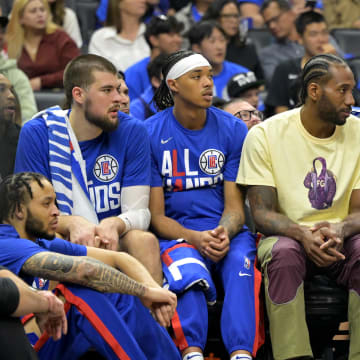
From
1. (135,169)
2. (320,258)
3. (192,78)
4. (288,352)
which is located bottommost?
(288,352)

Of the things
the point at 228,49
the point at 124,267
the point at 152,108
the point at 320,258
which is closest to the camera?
the point at 124,267

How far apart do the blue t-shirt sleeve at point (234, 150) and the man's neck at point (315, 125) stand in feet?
1.25

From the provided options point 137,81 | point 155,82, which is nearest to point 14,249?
point 155,82

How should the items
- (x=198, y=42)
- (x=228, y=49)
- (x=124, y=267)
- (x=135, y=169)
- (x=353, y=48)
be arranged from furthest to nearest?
(x=353, y=48) < (x=228, y=49) < (x=198, y=42) < (x=135, y=169) < (x=124, y=267)

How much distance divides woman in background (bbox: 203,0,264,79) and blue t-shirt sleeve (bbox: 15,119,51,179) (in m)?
3.30

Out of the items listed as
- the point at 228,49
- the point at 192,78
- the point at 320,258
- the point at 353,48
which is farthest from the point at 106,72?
the point at 353,48

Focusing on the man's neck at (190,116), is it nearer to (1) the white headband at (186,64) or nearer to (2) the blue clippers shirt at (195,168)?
(2) the blue clippers shirt at (195,168)

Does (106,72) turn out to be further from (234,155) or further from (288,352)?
(288,352)

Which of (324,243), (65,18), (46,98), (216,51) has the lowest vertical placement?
(324,243)

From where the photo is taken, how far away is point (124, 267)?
11.6ft

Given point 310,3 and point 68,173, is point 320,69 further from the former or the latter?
point 310,3

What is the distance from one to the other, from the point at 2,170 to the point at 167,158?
2.87ft

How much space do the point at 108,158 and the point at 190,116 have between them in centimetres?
50

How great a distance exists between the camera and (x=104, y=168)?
13.6 feet
